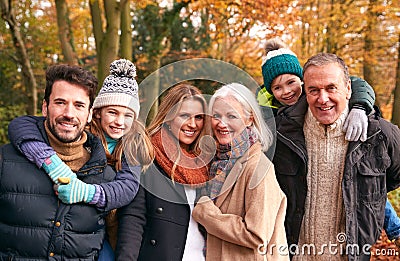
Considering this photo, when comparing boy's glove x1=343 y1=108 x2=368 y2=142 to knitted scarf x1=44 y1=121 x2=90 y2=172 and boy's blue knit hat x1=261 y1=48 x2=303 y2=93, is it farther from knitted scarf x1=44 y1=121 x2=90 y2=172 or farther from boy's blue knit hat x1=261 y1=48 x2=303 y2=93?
knitted scarf x1=44 y1=121 x2=90 y2=172

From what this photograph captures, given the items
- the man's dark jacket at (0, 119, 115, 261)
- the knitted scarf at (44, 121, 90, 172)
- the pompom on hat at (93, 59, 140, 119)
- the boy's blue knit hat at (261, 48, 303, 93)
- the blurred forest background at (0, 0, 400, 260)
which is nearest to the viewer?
the man's dark jacket at (0, 119, 115, 261)

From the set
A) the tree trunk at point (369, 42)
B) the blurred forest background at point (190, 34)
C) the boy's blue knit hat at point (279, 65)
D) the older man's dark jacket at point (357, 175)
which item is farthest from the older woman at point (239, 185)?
the tree trunk at point (369, 42)

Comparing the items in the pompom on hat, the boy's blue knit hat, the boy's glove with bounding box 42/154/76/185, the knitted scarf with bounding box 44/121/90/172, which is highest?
the boy's blue knit hat

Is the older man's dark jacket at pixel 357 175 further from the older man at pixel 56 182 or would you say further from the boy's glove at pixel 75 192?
the boy's glove at pixel 75 192

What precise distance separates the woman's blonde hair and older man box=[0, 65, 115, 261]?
201 millimetres

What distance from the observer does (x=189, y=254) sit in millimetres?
2900

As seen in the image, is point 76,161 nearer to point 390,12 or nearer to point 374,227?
point 374,227

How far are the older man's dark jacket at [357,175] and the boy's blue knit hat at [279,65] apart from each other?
0.60 m

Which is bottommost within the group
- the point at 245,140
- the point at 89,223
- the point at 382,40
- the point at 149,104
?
the point at 89,223

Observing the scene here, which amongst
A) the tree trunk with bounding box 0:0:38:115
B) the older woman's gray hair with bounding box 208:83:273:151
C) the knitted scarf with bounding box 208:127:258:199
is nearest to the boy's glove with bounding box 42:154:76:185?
the knitted scarf with bounding box 208:127:258:199

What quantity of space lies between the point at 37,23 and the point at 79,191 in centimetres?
1337

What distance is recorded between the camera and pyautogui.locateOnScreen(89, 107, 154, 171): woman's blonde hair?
2.97 metres

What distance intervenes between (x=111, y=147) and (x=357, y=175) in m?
1.65

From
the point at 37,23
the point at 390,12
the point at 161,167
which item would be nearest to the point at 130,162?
the point at 161,167
